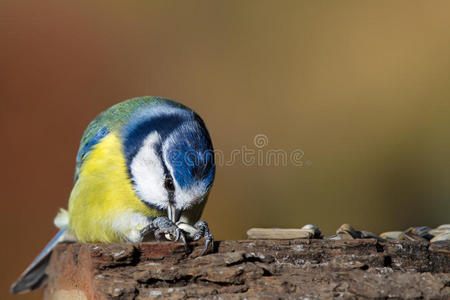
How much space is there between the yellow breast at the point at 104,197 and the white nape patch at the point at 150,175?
3 cm

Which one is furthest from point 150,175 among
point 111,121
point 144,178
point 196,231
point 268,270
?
point 268,270

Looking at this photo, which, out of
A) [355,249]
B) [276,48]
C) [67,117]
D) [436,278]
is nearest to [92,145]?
[67,117]

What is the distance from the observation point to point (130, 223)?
5.10 feet

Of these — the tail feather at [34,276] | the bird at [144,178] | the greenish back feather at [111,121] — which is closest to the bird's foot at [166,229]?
the bird at [144,178]

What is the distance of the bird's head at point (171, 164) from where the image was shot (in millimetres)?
1471

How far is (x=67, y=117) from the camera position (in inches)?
94.8

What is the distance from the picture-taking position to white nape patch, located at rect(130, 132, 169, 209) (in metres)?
1.50

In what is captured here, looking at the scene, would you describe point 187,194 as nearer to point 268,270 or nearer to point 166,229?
point 166,229

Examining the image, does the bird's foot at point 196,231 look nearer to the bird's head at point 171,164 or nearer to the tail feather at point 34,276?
the bird's head at point 171,164

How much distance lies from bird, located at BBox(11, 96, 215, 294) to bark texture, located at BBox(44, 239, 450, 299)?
0.27 meters

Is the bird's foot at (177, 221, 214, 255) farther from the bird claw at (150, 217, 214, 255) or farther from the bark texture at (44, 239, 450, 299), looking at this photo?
the bark texture at (44, 239, 450, 299)

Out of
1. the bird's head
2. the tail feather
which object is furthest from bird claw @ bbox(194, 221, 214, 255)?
the tail feather

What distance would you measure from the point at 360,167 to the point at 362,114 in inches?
10.3

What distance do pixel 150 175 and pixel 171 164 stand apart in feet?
0.25
